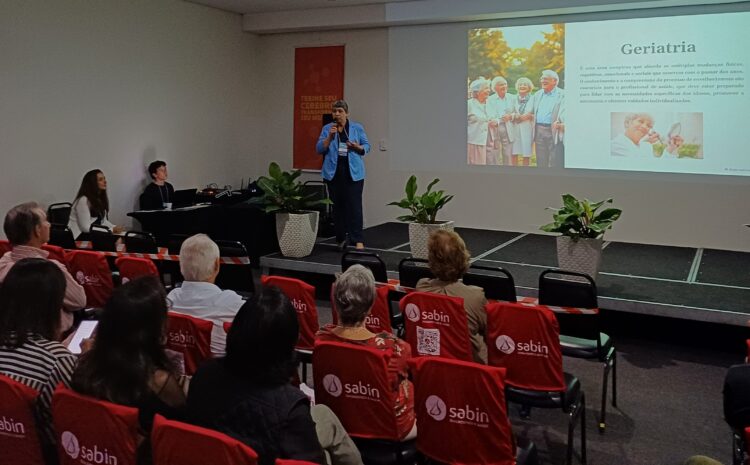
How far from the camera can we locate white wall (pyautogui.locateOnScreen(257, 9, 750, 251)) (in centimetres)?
718

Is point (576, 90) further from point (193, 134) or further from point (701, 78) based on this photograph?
point (193, 134)

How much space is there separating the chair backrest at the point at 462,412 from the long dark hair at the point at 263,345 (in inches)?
22.0

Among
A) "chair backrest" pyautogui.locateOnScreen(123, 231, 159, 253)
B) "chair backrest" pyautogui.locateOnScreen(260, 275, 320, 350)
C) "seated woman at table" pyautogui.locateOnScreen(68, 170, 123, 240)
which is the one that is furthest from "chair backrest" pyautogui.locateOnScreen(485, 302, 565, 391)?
"seated woman at table" pyautogui.locateOnScreen(68, 170, 123, 240)

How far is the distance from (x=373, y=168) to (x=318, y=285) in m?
2.77

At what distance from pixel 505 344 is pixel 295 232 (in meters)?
3.56

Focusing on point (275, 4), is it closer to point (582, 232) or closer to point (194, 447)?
point (582, 232)

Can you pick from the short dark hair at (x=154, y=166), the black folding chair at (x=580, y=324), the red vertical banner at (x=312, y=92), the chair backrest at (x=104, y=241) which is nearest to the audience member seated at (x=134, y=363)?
the black folding chair at (x=580, y=324)

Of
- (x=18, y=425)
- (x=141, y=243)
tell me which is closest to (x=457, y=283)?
(x=18, y=425)

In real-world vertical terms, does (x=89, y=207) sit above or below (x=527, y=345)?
above

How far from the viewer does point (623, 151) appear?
24.3ft

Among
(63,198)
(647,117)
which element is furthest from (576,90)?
(63,198)

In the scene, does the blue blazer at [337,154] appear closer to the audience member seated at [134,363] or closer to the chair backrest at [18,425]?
the audience member seated at [134,363]

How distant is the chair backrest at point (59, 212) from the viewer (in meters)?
6.83

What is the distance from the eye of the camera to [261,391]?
74.2 inches
